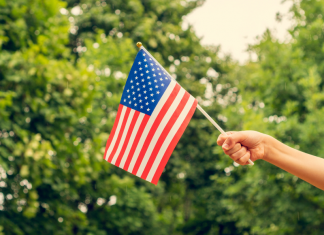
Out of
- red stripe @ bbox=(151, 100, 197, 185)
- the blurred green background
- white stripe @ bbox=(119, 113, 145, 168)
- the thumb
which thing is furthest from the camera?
the blurred green background

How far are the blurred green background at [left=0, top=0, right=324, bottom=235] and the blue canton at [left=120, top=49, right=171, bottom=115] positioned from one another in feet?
9.83

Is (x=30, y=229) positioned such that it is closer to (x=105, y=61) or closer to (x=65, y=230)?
(x=65, y=230)

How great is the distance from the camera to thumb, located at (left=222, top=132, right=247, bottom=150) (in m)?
2.67

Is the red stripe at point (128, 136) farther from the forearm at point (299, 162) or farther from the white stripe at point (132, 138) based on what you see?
the forearm at point (299, 162)

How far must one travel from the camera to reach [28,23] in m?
7.21

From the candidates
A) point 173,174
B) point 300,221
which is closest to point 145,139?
point 300,221

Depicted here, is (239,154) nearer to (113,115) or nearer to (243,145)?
(243,145)

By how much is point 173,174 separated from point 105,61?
6.24 meters

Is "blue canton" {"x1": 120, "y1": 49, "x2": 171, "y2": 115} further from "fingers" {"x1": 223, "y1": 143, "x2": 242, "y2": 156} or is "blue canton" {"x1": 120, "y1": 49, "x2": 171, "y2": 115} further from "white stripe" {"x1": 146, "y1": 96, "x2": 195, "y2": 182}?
"fingers" {"x1": 223, "y1": 143, "x2": 242, "y2": 156}

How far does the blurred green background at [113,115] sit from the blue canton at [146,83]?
3.00m

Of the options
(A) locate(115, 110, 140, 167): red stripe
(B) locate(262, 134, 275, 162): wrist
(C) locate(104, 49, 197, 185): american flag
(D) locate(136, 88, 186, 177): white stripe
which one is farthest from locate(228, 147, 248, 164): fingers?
(A) locate(115, 110, 140, 167): red stripe

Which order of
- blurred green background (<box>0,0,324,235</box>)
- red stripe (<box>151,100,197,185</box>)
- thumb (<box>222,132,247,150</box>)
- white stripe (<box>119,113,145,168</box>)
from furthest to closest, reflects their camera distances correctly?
blurred green background (<box>0,0,324,235</box>) < white stripe (<box>119,113,145,168</box>) < red stripe (<box>151,100,197,185</box>) < thumb (<box>222,132,247,150</box>)

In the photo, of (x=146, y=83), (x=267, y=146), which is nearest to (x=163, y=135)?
(x=146, y=83)

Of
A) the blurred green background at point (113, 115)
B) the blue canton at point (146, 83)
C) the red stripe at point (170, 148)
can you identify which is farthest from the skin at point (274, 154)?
the blurred green background at point (113, 115)
